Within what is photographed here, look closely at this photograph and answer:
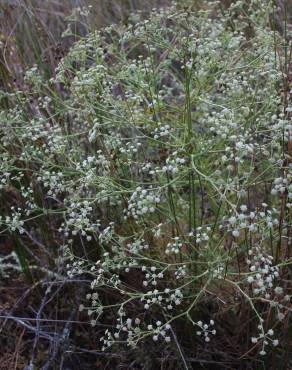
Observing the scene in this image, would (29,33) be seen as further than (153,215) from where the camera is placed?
Yes

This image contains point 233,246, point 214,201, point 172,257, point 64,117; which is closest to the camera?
point 233,246

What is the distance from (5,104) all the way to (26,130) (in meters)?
0.48

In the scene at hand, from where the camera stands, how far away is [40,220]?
9.01ft

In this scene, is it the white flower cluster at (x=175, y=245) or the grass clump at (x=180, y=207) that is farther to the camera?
the grass clump at (x=180, y=207)

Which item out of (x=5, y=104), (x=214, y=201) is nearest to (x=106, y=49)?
(x=5, y=104)

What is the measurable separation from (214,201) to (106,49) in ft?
3.48

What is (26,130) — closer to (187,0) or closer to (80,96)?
(80,96)

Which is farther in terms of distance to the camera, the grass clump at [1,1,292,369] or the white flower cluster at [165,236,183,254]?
the grass clump at [1,1,292,369]

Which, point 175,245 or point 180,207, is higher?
point 175,245

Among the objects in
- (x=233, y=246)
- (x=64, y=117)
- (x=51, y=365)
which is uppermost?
(x=64, y=117)

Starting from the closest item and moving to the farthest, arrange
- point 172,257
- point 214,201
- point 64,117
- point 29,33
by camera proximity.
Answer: point 214,201 < point 172,257 < point 64,117 < point 29,33

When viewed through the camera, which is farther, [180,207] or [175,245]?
[180,207]

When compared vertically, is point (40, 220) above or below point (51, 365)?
above

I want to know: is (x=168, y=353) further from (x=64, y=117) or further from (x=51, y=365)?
(x=64, y=117)
